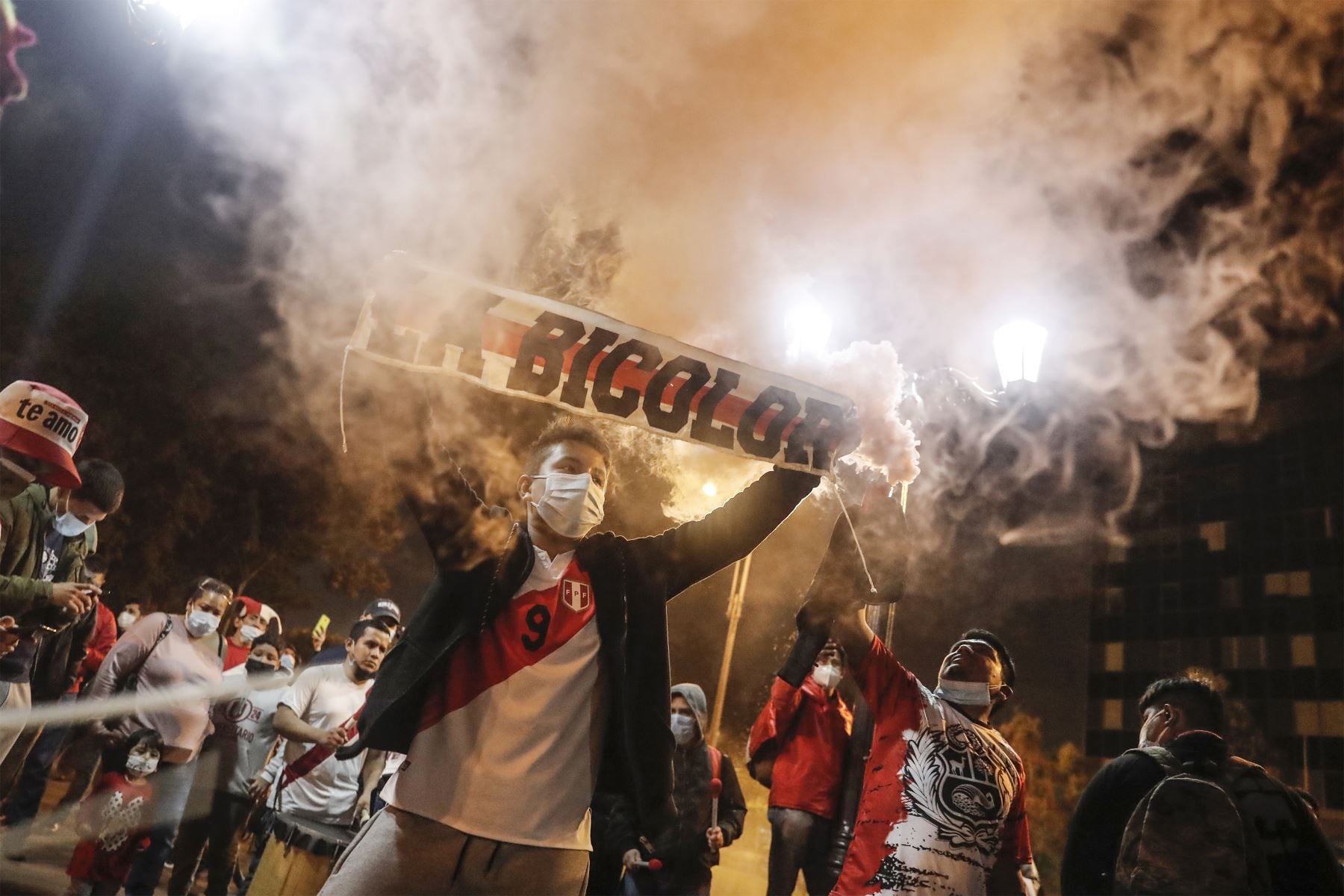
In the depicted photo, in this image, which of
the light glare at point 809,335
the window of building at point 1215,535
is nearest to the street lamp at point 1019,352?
the light glare at point 809,335

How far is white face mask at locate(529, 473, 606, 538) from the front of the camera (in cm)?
327

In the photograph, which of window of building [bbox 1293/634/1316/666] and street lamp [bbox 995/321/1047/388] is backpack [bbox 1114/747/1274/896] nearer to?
street lamp [bbox 995/321/1047/388]

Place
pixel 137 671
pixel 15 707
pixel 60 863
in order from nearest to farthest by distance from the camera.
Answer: pixel 15 707
pixel 137 671
pixel 60 863

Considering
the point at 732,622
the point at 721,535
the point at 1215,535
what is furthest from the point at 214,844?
the point at 1215,535

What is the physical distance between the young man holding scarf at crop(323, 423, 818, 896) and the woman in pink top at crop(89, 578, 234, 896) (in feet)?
16.1

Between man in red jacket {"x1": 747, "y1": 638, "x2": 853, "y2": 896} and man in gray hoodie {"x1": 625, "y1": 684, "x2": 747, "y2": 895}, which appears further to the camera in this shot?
man in red jacket {"x1": 747, "y1": 638, "x2": 853, "y2": 896}

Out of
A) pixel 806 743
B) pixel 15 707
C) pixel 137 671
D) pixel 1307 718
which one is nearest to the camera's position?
pixel 15 707

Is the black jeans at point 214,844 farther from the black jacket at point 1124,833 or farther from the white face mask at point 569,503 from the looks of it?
the black jacket at point 1124,833

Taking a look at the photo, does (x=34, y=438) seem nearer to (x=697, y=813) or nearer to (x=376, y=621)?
(x=376, y=621)

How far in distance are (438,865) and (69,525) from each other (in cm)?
489

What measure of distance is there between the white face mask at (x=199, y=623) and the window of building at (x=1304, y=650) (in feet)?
206

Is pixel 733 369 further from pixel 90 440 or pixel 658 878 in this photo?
pixel 90 440

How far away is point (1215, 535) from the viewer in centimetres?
6247

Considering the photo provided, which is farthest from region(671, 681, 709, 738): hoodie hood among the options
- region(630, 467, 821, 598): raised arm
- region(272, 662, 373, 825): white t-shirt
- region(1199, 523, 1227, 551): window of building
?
region(1199, 523, 1227, 551): window of building
